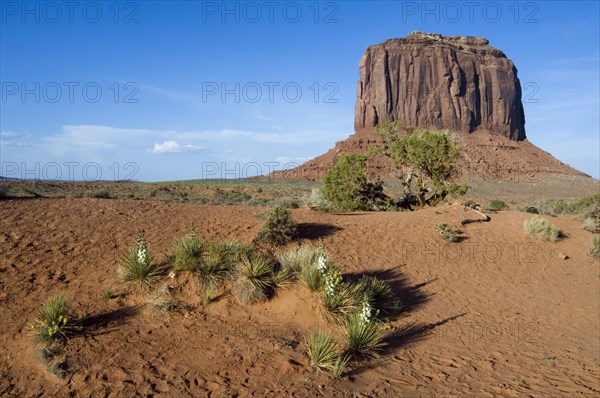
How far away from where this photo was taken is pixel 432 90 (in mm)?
110438

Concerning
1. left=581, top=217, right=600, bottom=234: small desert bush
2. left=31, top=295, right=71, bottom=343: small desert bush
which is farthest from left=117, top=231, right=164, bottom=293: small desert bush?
left=581, top=217, right=600, bottom=234: small desert bush

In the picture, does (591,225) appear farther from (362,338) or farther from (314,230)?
(362,338)

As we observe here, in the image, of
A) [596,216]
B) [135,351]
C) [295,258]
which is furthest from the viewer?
[596,216]

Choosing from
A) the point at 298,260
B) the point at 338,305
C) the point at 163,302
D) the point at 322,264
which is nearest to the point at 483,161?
the point at 298,260

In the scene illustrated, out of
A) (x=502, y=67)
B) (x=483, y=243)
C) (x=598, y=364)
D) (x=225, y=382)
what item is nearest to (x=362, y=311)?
(x=225, y=382)

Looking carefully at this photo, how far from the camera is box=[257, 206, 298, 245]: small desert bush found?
1098cm

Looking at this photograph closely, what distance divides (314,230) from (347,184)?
7952mm

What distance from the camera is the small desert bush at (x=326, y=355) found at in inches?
248

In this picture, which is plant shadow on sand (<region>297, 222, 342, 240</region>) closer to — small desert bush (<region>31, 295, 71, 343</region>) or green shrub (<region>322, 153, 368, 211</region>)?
small desert bush (<region>31, 295, 71, 343</region>)

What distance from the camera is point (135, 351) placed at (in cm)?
638

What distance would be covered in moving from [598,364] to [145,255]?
861cm

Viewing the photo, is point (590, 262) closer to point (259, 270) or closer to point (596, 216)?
point (596, 216)

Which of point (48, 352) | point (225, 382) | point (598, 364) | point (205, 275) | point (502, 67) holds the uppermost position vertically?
point (502, 67)

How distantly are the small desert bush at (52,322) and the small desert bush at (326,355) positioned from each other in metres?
3.67
